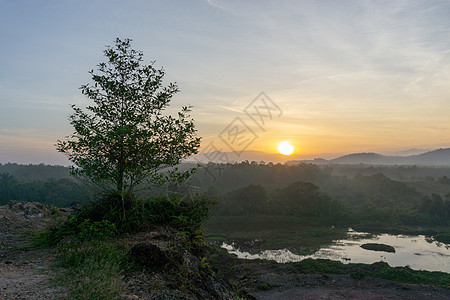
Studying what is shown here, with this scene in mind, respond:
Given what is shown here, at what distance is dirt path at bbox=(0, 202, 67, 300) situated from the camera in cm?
457

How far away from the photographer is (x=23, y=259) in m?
6.82

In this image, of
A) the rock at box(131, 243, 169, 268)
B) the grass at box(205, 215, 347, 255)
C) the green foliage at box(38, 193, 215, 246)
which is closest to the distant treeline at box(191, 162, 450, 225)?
the grass at box(205, 215, 347, 255)

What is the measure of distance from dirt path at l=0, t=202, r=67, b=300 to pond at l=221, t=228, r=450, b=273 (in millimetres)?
27561

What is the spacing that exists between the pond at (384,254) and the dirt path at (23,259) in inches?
1085

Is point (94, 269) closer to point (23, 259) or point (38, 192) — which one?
point (23, 259)

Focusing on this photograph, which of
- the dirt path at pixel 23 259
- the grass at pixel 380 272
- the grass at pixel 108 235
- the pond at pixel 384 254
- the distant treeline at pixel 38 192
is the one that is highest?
the grass at pixel 108 235

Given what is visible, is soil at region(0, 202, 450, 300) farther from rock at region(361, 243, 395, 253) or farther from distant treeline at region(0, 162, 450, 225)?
distant treeline at region(0, 162, 450, 225)

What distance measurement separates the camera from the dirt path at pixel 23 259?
457 centimetres

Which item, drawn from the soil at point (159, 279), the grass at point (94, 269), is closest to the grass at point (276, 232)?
the soil at point (159, 279)

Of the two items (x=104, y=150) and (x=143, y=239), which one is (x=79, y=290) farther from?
(x=104, y=150)

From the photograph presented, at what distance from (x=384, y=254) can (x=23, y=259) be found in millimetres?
41618

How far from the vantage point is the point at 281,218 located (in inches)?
2357

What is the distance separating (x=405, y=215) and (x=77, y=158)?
6653 cm

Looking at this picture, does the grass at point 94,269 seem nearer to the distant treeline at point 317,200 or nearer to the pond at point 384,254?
the pond at point 384,254
